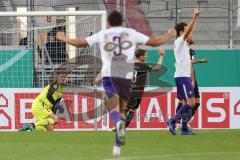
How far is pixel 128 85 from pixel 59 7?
12287 mm

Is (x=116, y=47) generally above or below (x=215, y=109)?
above

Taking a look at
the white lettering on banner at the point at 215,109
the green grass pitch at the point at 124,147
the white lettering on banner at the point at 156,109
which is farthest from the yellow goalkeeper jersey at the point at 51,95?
the white lettering on banner at the point at 215,109

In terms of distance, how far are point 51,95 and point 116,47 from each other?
835cm

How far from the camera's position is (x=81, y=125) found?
20.3 m

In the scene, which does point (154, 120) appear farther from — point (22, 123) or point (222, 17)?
point (222, 17)

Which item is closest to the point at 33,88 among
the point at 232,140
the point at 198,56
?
the point at 198,56

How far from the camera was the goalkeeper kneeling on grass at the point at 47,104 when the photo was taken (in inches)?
776

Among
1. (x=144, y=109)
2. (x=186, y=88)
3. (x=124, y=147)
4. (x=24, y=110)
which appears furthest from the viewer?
(x=144, y=109)

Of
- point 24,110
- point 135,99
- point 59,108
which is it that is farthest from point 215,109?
point 24,110

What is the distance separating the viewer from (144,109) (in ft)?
67.3

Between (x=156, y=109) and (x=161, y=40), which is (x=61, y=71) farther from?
(x=161, y=40)

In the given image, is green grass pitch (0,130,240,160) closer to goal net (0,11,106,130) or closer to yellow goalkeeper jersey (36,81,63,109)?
yellow goalkeeper jersey (36,81,63,109)

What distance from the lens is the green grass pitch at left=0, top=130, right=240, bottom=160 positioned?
12.1 m

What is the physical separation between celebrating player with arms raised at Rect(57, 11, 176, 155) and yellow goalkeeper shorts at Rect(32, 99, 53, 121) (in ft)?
26.4
